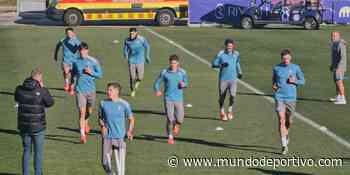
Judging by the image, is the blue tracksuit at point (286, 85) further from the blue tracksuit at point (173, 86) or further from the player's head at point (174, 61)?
the player's head at point (174, 61)

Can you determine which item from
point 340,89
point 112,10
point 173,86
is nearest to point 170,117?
point 173,86

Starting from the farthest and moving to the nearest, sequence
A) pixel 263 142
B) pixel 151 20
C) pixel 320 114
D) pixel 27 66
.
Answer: pixel 151 20 < pixel 27 66 < pixel 320 114 < pixel 263 142

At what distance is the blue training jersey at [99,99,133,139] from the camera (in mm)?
15297

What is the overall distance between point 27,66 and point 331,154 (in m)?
17.4

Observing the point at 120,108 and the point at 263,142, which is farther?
the point at 263,142

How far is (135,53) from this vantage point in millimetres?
26188

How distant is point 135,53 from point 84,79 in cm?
635

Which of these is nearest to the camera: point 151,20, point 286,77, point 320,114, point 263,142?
point 286,77

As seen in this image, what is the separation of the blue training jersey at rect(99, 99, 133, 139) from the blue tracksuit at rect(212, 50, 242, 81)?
714 centimetres

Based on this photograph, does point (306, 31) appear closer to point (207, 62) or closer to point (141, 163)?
point (207, 62)

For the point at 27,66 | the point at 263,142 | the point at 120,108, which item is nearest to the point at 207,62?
Result: the point at 27,66

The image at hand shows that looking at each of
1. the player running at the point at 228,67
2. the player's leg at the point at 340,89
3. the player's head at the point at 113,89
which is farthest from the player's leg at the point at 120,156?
the player's leg at the point at 340,89

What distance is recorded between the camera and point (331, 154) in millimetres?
18625

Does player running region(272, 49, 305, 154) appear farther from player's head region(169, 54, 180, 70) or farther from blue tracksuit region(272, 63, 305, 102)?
player's head region(169, 54, 180, 70)
